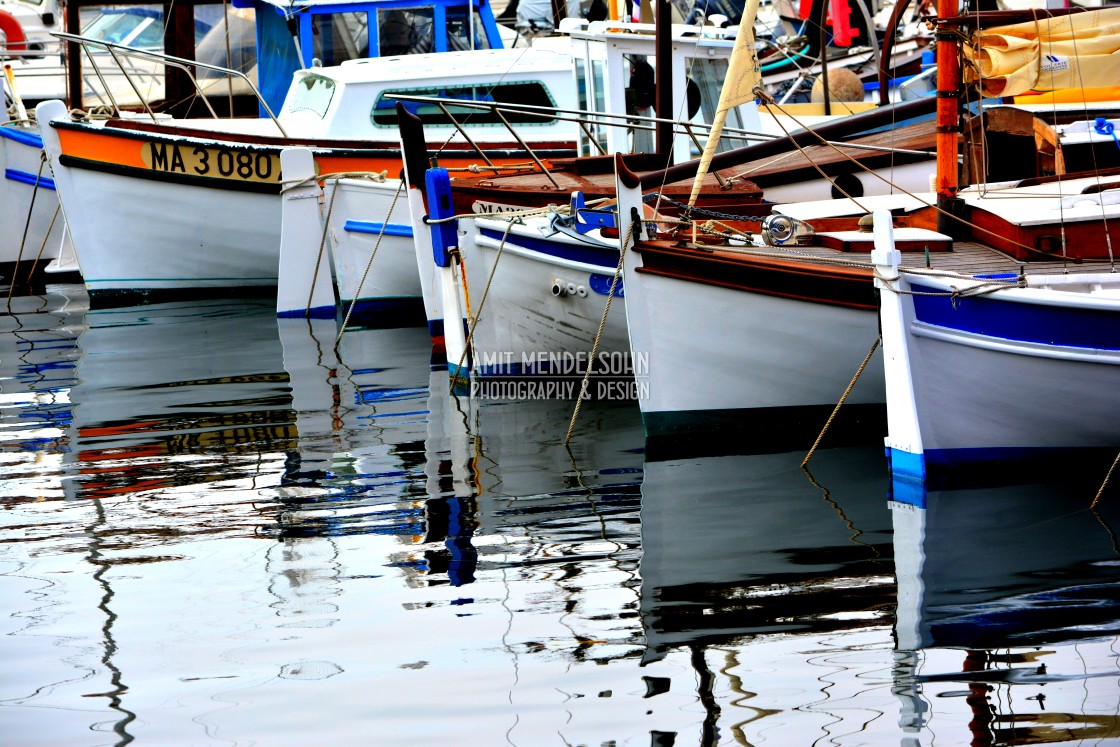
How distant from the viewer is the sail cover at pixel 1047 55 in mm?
9398

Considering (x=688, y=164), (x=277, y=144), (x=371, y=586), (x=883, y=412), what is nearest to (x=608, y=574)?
(x=371, y=586)

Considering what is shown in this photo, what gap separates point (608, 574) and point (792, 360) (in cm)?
276

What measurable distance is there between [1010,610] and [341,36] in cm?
1416

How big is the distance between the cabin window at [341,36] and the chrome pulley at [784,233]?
10.2m

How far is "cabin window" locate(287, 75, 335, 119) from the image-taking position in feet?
55.5

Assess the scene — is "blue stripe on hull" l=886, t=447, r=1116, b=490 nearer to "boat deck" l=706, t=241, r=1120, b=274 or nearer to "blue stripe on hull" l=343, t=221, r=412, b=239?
"boat deck" l=706, t=241, r=1120, b=274

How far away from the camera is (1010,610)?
5656mm

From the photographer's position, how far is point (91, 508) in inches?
308

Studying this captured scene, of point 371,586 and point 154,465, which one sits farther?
point 154,465

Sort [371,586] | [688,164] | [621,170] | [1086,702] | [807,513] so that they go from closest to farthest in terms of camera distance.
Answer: [1086,702], [371,586], [807,513], [621,170], [688,164]

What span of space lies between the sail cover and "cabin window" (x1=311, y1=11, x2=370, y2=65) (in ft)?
32.6

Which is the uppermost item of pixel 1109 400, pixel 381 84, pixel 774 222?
pixel 381 84

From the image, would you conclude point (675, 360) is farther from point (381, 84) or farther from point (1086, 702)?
point (381, 84)

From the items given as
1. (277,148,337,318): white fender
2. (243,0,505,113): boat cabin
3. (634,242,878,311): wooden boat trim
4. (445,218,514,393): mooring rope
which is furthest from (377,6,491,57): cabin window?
(634,242,878,311): wooden boat trim
